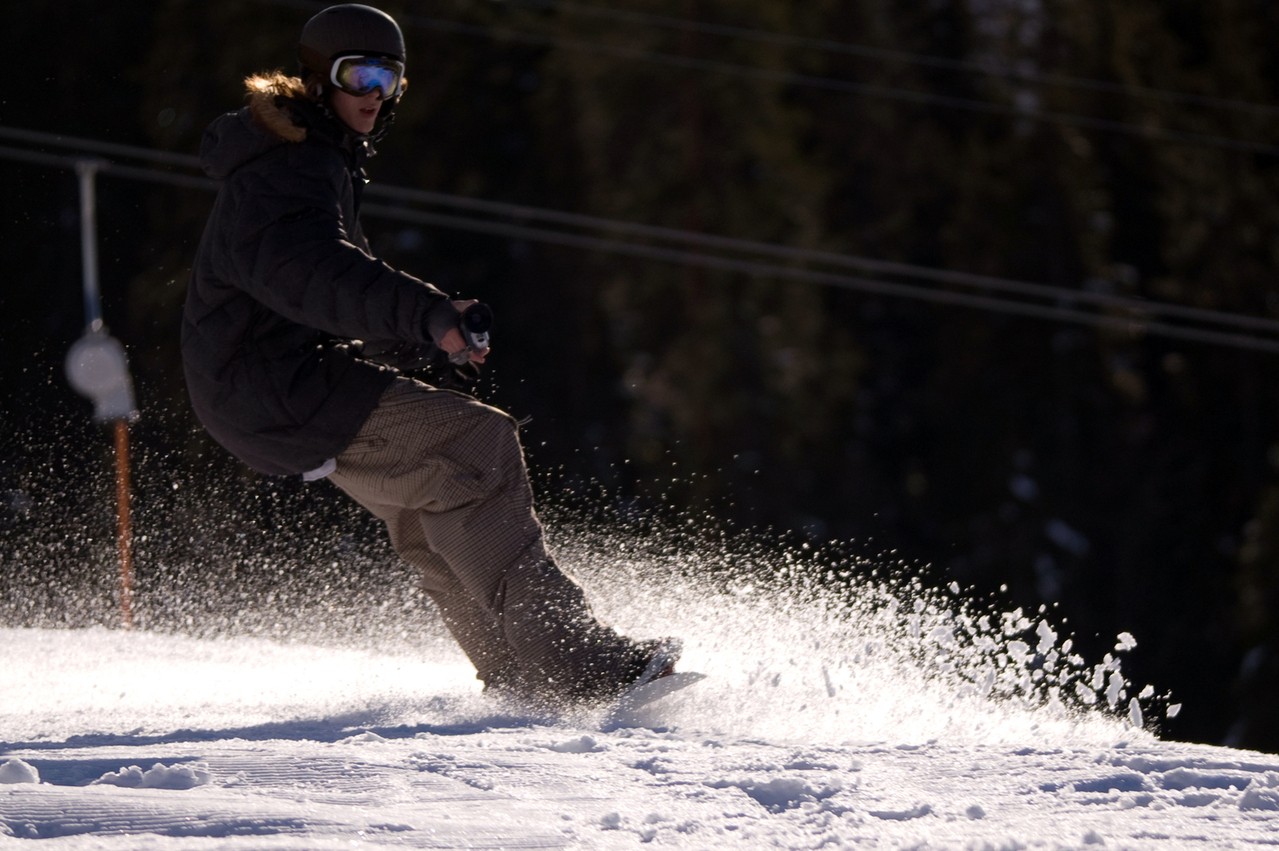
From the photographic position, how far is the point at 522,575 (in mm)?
3566

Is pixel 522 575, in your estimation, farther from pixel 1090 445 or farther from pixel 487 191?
pixel 1090 445

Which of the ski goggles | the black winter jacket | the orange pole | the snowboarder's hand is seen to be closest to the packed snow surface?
the black winter jacket

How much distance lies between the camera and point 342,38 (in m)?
3.53

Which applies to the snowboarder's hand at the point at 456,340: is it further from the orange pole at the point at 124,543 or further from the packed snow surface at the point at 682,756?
the orange pole at the point at 124,543

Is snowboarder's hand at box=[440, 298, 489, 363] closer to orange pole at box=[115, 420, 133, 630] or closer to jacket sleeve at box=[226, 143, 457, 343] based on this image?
jacket sleeve at box=[226, 143, 457, 343]

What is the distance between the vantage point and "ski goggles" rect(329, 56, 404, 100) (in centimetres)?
352

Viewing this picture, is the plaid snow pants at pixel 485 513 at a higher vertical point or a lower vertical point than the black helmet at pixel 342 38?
lower

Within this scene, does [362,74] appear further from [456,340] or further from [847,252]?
[847,252]

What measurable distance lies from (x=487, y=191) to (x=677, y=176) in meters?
2.14

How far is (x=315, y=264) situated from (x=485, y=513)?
66cm

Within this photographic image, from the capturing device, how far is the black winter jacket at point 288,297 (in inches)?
128

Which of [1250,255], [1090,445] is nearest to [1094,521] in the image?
[1090,445]

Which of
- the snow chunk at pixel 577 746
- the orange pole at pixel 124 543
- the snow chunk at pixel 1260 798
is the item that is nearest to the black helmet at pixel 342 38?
the snow chunk at pixel 577 746

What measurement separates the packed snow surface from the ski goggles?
128cm
